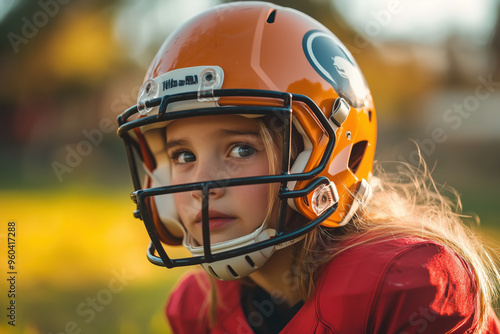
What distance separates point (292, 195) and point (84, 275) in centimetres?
240

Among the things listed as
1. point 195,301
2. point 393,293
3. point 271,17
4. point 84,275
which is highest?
point 271,17

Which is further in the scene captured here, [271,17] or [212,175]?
[271,17]

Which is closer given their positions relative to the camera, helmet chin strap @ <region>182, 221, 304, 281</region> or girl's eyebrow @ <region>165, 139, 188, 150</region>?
helmet chin strap @ <region>182, 221, 304, 281</region>

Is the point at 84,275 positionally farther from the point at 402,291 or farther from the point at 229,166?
the point at 402,291

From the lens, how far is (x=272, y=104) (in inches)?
49.1

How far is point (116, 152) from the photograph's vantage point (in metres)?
9.88

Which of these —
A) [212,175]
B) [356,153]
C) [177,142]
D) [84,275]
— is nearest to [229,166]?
[212,175]

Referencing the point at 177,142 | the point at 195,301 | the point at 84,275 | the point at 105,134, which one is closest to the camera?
the point at 177,142

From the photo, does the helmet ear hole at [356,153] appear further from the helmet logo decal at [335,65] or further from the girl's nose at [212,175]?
the girl's nose at [212,175]

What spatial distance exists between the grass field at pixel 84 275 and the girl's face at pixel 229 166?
1.25m

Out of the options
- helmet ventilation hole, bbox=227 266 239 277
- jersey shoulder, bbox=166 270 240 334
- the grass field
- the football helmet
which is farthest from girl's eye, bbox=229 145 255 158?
the grass field

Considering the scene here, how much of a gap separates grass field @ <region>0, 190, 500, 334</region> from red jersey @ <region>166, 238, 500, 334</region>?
1375mm

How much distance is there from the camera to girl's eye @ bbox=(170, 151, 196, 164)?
1.46m

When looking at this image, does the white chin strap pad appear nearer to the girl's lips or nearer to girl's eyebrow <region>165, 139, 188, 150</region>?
the girl's lips
